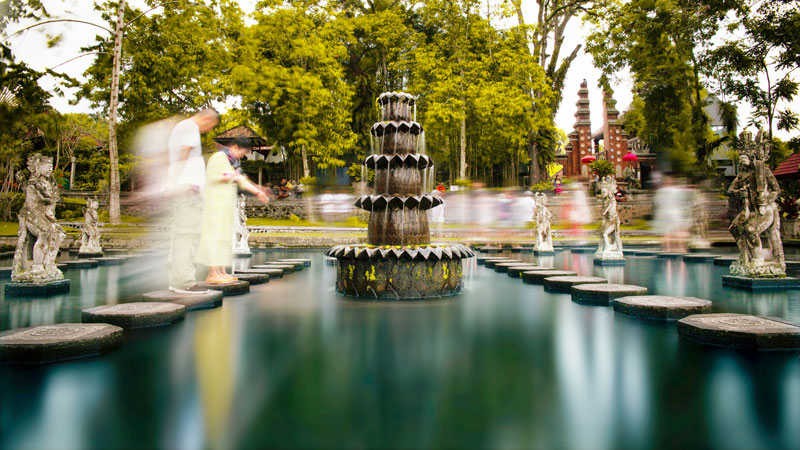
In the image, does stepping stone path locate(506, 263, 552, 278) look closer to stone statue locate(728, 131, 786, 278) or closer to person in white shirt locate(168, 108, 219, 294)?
stone statue locate(728, 131, 786, 278)

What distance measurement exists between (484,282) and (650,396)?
19.3 feet

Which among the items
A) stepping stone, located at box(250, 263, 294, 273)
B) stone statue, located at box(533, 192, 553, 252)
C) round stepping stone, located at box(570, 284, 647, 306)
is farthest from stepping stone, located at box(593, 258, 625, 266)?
stepping stone, located at box(250, 263, 294, 273)

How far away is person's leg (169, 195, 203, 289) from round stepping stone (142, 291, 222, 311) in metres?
0.24

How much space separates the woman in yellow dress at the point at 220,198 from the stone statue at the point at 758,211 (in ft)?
24.5

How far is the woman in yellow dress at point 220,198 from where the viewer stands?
6336mm

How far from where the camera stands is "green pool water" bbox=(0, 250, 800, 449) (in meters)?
2.27

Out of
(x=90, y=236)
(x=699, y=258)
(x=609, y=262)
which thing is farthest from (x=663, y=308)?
(x=90, y=236)

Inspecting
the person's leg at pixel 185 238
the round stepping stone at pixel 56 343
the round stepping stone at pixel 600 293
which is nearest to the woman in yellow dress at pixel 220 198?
the person's leg at pixel 185 238

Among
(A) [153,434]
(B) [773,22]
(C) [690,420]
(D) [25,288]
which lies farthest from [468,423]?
(B) [773,22]

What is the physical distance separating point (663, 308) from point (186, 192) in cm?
561

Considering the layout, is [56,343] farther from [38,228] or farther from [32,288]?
[38,228]

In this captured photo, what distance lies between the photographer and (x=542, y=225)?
1612 cm

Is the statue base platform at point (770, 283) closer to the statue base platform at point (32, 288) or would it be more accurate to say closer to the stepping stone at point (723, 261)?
the stepping stone at point (723, 261)

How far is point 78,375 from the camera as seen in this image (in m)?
3.22
